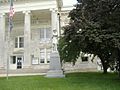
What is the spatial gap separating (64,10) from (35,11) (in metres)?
5.38

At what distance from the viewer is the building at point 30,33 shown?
48156 millimetres

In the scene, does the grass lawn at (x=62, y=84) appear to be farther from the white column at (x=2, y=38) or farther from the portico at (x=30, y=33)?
the white column at (x=2, y=38)

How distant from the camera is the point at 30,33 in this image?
49.2 metres

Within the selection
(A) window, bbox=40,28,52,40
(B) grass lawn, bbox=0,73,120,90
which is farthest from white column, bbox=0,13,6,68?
(B) grass lawn, bbox=0,73,120,90

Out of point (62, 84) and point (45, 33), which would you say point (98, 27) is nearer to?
point (62, 84)

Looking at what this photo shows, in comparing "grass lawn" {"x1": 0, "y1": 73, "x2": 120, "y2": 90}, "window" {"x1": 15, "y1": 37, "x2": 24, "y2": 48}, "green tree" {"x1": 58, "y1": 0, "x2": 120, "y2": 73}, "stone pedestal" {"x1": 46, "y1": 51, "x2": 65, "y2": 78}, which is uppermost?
"window" {"x1": 15, "y1": 37, "x2": 24, "y2": 48}

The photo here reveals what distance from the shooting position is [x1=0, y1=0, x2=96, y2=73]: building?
48156 millimetres

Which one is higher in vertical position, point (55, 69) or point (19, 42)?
point (19, 42)

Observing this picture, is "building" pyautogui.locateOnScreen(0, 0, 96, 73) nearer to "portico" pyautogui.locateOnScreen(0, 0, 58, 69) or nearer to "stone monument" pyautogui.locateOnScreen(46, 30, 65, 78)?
"portico" pyautogui.locateOnScreen(0, 0, 58, 69)

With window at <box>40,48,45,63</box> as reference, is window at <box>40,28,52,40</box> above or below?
above

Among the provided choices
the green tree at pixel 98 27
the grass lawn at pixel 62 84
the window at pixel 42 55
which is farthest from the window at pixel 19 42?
the grass lawn at pixel 62 84

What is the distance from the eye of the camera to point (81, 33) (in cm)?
1900

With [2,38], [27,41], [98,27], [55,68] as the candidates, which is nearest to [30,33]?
[27,41]

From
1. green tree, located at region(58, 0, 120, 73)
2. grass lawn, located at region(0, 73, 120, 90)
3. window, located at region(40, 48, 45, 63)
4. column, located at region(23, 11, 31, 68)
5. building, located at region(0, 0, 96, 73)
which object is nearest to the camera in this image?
grass lawn, located at region(0, 73, 120, 90)
